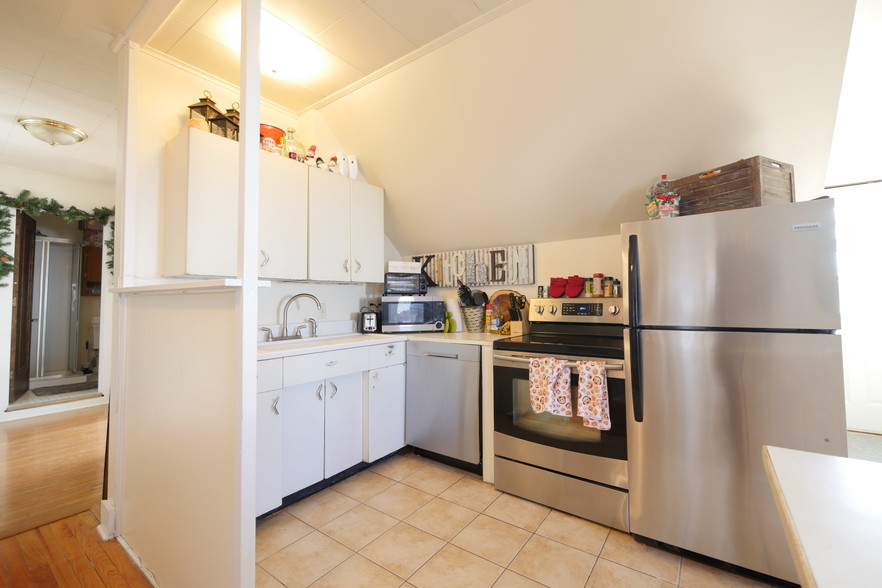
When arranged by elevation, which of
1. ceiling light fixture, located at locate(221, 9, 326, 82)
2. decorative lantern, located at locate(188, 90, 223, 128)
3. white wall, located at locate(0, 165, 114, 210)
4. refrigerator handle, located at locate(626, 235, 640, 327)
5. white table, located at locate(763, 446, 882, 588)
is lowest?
white table, located at locate(763, 446, 882, 588)

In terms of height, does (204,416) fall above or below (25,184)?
below

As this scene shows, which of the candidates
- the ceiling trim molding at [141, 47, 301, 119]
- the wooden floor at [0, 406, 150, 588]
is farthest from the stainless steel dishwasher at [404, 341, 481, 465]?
the ceiling trim molding at [141, 47, 301, 119]

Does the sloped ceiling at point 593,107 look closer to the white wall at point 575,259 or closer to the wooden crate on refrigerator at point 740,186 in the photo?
the white wall at point 575,259

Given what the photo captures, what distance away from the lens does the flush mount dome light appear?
105 inches

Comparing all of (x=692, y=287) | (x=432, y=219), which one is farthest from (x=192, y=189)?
(x=692, y=287)

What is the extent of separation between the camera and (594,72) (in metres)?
1.88

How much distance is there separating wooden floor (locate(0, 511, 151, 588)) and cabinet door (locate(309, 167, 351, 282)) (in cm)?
166

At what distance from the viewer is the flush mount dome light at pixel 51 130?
266cm

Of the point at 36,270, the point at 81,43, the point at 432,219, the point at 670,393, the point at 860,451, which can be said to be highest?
the point at 81,43

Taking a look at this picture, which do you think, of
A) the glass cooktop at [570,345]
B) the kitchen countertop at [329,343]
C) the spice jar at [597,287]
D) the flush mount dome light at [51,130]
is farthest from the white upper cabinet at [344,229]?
the flush mount dome light at [51,130]

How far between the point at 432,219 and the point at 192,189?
166cm

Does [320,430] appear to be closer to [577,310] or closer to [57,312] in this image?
[577,310]

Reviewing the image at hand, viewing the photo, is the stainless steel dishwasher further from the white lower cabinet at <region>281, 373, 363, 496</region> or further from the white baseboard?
the white baseboard

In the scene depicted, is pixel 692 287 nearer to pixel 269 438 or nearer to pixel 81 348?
pixel 269 438
